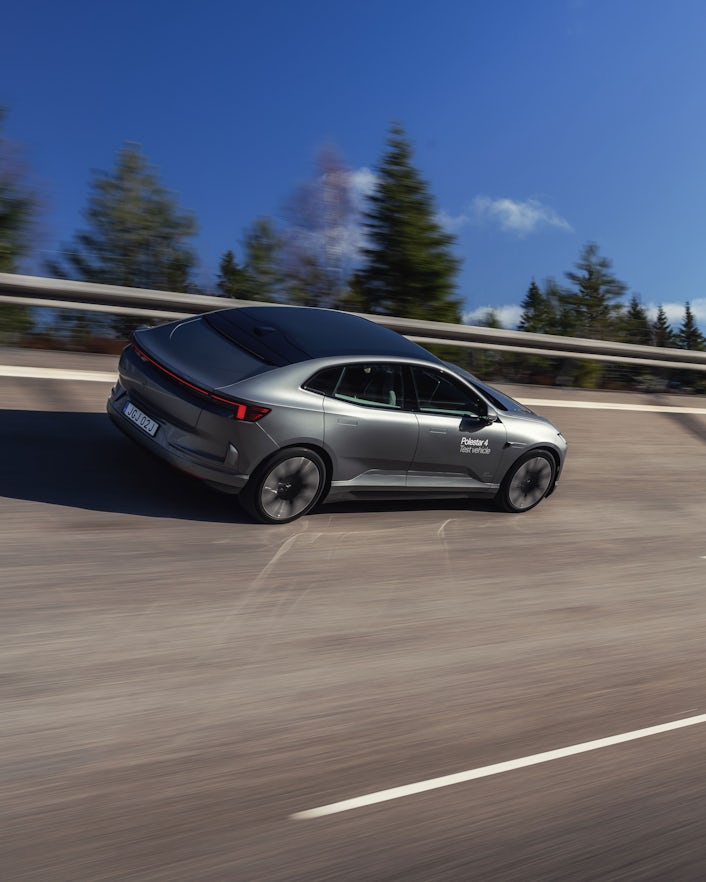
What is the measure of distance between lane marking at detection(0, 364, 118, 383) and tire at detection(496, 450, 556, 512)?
445 centimetres

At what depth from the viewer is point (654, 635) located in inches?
252

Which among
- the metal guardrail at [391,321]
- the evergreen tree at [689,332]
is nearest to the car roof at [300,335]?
the metal guardrail at [391,321]

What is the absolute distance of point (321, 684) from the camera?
4824mm

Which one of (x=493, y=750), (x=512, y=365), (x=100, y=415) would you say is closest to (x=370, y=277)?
(x=512, y=365)

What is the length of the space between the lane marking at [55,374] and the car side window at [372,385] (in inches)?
155

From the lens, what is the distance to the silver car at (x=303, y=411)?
6.42 metres

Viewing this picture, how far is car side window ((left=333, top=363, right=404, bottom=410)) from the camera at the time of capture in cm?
692

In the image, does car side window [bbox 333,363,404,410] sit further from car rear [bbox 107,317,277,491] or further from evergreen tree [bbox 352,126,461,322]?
evergreen tree [bbox 352,126,461,322]

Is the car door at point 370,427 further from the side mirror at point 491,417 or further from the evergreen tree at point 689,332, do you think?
the evergreen tree at point 689,332

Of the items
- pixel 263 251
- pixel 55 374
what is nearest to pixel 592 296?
pixel 263 251

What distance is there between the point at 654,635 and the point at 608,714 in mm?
1462

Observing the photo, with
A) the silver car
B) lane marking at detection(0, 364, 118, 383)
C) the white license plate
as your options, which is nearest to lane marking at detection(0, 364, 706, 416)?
lane marking at detection(0, 364, 118, 383)

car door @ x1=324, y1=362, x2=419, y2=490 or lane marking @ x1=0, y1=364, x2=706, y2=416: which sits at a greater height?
lane marking @ x1=0, y1=364, x2=706, y2=416

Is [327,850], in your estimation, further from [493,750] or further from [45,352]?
[45,352]
